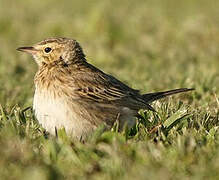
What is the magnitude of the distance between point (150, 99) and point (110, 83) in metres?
0.58

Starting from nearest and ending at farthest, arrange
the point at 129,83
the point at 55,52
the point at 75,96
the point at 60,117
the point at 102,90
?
the point at 60,117, the point at 75,96, the point at 102,90, the point at 55,52, the point at 129,83

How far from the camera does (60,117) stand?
18.1 ft

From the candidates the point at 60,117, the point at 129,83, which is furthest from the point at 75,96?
the point at 129,83

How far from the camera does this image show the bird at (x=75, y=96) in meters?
5.56

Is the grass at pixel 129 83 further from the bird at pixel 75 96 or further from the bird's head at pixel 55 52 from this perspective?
the bird's head at pixel 55 52

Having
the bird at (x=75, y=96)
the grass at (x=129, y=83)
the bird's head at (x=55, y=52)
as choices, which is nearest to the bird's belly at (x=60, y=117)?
the bird at (x=75, y=96)

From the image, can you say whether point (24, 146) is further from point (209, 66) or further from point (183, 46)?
point (183, 46)

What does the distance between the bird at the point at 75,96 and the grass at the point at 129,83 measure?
193mm

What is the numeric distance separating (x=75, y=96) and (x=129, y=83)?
3109 mm

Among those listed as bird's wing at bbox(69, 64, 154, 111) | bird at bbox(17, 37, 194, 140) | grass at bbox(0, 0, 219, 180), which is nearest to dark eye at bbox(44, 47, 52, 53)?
bird at bbox(17, 37, 194, 140)

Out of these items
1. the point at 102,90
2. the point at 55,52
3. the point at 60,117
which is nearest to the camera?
the point at 60,117

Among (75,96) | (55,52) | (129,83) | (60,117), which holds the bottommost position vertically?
(60,117)

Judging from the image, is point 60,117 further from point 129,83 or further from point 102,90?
point 129,83

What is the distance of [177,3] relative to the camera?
1844 centimetres
